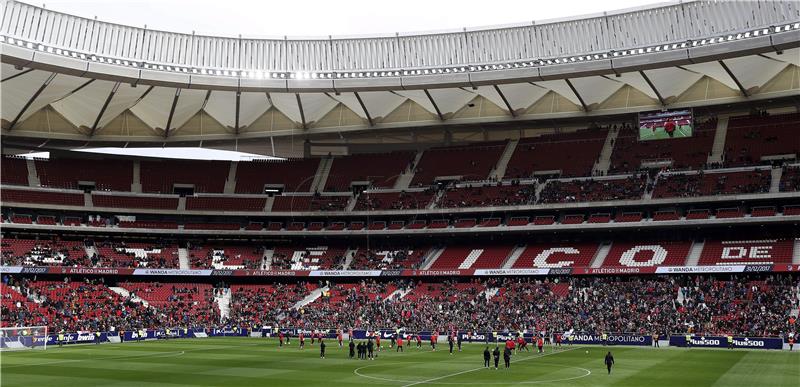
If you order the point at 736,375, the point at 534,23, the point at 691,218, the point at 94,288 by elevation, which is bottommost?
the point at 736,375

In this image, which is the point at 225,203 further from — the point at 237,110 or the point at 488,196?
the point at 488,196

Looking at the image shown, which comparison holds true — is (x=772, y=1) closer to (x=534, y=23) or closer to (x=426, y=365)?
(x=534, y=23)

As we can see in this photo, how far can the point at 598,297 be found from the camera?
58844 mm

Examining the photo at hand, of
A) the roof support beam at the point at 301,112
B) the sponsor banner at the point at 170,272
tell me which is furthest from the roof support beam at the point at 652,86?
the sponsor banner at the point at 170,272

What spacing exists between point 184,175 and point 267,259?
47.5ft

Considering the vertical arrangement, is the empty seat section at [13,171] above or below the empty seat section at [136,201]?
above

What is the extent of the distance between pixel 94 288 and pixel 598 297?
1676 inches

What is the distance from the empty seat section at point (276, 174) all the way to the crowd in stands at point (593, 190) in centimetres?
2593

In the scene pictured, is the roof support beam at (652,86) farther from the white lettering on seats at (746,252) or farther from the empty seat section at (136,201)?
the empty seat section at (136,201)

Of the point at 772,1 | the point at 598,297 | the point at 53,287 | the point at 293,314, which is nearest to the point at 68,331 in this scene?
the point at 53,287

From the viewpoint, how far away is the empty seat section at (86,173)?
250 feet

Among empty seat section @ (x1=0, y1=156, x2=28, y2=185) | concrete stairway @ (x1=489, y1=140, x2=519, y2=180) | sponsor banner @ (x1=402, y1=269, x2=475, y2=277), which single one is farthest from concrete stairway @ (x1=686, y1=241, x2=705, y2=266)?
empty seat section @ (x1=0, y1=156, x2=28, y2=185)

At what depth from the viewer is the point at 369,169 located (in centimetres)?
8181

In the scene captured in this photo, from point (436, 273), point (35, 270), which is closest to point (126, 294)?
point (35, 270)
